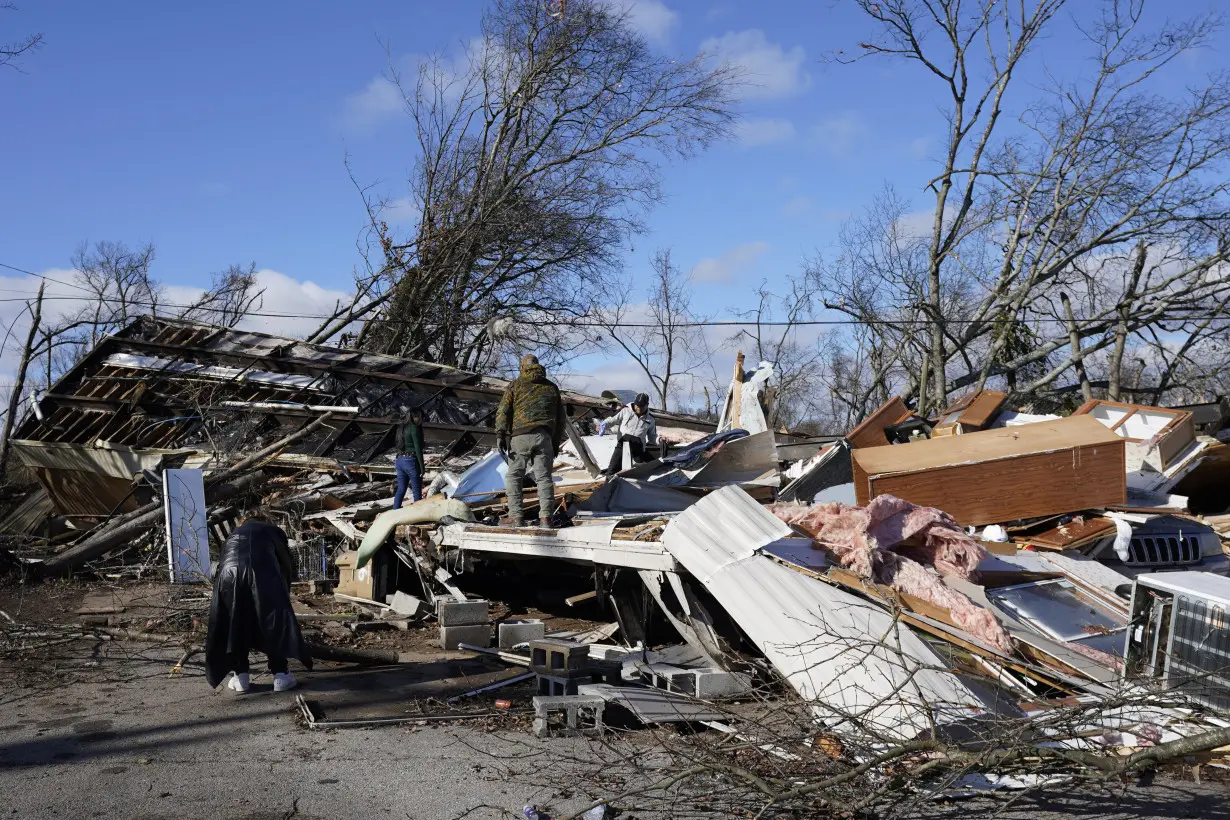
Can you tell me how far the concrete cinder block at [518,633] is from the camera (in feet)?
26.6

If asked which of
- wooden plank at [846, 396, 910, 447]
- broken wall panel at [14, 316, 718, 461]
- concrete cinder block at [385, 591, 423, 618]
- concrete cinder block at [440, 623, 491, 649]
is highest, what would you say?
broken wall panel at [14, 316, 718, 461]

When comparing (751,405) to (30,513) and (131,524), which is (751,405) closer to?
(131,524)

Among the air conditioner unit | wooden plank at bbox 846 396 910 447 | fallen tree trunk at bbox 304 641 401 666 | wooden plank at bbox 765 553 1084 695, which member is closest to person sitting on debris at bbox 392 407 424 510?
fallen tree trunk at bbox 304 641 401 666

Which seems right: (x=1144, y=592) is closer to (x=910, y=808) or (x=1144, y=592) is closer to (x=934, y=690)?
(x=934, y=690)

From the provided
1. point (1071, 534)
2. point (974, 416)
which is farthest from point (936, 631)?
point (974, 416)

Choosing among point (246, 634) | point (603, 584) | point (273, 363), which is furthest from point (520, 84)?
point (246, 634)

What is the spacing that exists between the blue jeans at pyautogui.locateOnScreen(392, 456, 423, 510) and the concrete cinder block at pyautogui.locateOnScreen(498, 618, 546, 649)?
3.86 meters

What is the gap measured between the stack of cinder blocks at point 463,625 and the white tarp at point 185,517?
4524 millimetres

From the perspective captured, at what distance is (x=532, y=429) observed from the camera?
9.00 metres

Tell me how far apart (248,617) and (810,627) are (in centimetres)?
363

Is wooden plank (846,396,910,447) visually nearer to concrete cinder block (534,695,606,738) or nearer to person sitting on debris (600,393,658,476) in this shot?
person sitting on debris (600,393,658,476)

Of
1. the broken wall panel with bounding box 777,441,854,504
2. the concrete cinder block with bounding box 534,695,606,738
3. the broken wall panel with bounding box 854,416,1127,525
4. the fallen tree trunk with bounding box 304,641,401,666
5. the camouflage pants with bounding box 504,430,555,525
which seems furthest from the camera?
the broken wall panel with bounding box 777,441,854,504

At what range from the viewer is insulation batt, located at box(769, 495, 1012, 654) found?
21.1 ft

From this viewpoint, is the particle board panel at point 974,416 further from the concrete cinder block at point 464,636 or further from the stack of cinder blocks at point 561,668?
the stack of cinder blocks at point 561,668
